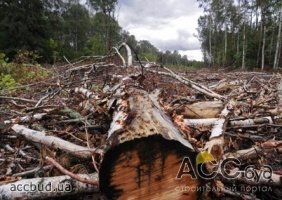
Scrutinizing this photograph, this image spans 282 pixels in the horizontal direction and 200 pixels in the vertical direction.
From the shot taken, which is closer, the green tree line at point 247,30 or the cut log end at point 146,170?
the cut log end at point 146,170

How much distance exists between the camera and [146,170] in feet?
6.12

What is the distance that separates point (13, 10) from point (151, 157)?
24177mm

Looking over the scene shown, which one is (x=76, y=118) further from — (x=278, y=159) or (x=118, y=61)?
(x=118, y=61)

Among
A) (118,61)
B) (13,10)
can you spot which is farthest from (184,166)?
(13,10)

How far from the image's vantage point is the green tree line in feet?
94.0

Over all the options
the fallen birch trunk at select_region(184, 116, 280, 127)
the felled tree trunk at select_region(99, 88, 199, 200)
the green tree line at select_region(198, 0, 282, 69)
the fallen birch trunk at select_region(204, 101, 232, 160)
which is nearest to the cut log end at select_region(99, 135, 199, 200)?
the felled tree trunk at select_region(99, 88, 199, 200)

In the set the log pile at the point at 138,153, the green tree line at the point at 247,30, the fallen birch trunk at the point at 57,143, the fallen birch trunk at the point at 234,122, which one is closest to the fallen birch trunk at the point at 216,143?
the log pile at the point at 138,153

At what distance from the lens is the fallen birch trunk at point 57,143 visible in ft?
7.98

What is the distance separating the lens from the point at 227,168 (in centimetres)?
234

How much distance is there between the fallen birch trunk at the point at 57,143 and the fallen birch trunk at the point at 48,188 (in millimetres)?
239

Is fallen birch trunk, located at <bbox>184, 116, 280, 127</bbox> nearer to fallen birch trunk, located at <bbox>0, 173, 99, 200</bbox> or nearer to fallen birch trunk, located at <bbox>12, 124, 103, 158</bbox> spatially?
fallen birch trunk, located at <bbox>12, 124, 103, 158</bbox>

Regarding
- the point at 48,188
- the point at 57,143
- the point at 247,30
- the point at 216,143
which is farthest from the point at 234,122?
the point at 247,30

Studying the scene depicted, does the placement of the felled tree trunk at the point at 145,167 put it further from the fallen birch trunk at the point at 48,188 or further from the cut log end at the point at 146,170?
the fallen birch trunk at the point at 48,188

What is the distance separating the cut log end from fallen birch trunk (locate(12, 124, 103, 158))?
0.45m
